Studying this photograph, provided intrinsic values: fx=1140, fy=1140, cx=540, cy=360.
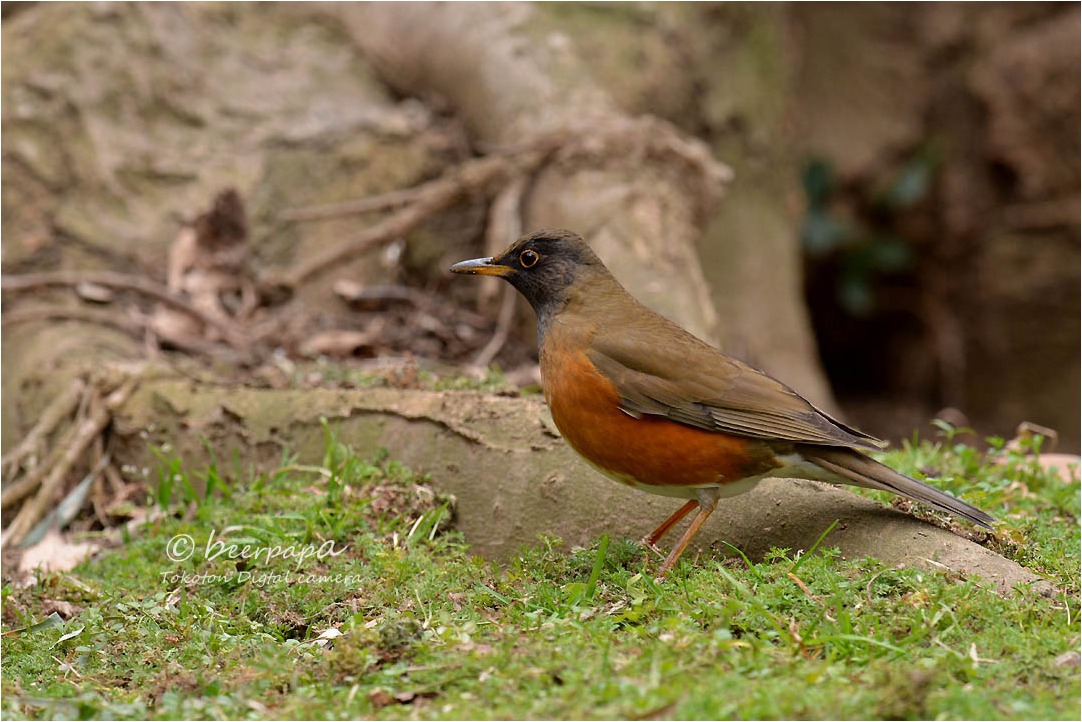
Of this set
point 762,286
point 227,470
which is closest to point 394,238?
point 227,470

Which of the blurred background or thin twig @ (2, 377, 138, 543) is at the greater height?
the blurred background

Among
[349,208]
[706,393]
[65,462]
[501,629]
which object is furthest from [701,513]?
[349,208]

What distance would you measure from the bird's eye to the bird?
0.50 m

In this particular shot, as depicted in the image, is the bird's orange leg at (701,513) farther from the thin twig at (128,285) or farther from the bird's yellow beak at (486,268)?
the thin twig at (128,285)

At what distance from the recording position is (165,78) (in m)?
8.81

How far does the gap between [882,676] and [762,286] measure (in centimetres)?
730

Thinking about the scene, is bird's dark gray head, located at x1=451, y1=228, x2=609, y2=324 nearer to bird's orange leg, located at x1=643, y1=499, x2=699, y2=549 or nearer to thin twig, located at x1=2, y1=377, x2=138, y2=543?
bird's orange leg, located at x1=643, y1=499, x2=699, y2=549

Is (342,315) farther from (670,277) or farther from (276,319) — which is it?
(670,277)

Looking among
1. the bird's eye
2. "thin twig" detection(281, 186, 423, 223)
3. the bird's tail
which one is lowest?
the bird's tail

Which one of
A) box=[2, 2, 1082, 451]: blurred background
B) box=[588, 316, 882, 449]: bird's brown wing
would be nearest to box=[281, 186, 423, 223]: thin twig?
box=[2, 2, 1082, 451]: blurred background

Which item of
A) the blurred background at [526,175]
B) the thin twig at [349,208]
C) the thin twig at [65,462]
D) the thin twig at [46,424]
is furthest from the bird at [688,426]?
the thin twig at [349,208]

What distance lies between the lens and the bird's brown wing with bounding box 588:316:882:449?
4.51 meters

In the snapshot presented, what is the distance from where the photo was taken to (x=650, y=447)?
454 centimetres

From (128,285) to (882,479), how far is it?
205 inches
